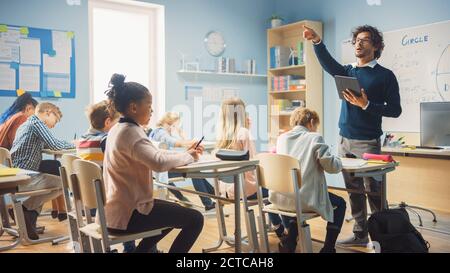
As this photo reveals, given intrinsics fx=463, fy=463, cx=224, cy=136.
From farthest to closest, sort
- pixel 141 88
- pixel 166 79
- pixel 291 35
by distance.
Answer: pixel 291 35 < pixel 166 79 < pixel 141 88

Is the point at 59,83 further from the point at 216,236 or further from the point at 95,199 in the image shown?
the point at 95,199

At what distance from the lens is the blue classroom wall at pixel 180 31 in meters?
4.77

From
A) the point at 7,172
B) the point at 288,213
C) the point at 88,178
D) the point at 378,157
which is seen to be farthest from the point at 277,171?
the point at 7,172

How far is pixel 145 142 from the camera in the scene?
2.06m

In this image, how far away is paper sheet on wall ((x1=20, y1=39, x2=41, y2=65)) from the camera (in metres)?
4.67

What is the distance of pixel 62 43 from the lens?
193 inches

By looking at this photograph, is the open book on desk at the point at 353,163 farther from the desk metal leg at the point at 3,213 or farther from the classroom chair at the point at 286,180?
the desk metal leg at the point at 3,213

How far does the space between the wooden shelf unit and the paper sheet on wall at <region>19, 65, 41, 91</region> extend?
298 centimetres

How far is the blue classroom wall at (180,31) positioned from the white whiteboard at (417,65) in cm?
190

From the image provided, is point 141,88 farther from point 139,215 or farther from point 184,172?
point 139,215

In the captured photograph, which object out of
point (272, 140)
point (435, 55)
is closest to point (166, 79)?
point (272, 140)

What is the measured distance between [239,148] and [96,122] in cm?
99

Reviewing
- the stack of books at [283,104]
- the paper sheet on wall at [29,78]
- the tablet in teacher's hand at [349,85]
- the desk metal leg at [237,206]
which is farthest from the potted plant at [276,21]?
the desk metal leg at [237,206]

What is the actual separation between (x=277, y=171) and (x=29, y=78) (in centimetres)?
326
